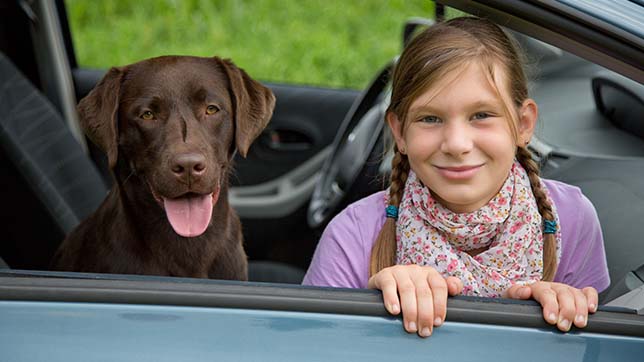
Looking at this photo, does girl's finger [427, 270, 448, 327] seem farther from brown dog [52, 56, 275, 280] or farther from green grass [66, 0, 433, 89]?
green grass [66, 0, 433, 89]

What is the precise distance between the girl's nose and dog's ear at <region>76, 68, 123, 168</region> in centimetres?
96

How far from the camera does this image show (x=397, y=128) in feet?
6.52

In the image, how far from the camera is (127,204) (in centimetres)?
251

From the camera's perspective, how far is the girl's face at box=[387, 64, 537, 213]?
179 centimetres

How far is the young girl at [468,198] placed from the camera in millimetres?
1812

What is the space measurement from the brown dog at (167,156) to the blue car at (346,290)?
0.79 feet

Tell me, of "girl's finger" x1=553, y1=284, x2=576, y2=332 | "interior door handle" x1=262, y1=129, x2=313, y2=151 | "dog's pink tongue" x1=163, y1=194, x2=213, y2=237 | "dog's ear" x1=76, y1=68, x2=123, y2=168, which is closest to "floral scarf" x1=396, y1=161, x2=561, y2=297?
"girl's finger" x1=553, y1=284, x2=576, y2=332

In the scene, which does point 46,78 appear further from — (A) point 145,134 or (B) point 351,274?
(B) point 351,274

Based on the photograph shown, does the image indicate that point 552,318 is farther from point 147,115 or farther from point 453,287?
point 147,115

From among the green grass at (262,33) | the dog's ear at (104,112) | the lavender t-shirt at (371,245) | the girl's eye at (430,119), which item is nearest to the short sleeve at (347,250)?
the lavender t-shirt at (371,245)

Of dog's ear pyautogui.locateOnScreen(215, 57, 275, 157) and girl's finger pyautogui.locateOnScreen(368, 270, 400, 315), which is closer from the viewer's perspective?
girl's finger pyautogui.locateOnScreen(368, 270, 400, 315)

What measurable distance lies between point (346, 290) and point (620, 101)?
3.63 feet

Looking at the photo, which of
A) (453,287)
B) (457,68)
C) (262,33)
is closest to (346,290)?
(453,287)

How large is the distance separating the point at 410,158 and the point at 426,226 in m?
0.14
